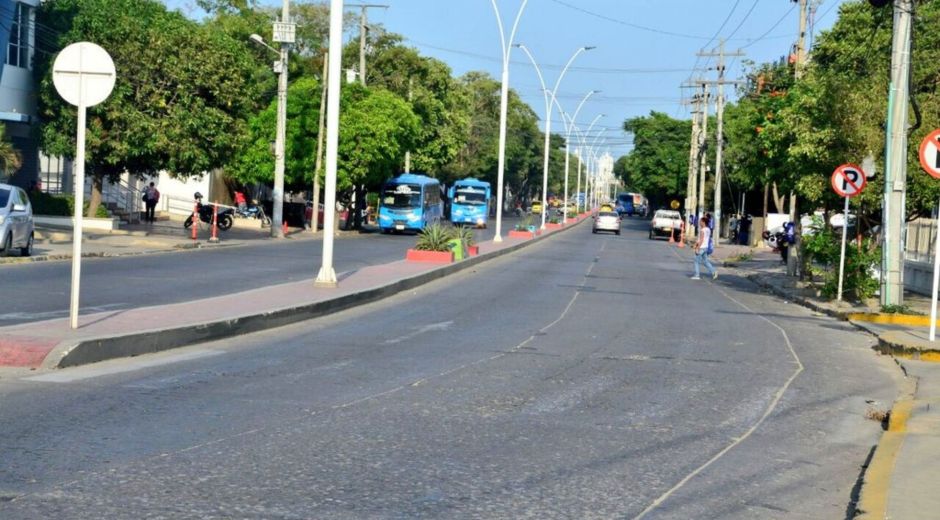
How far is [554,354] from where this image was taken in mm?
14906

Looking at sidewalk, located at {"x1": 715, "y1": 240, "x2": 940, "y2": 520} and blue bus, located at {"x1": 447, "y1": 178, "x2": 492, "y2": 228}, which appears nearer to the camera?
sidewalk, located at {"x1": 715, "y1": 240, "x2": 940, "y2": 520}

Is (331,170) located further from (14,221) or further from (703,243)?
(703,243)

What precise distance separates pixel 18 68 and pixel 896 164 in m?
32.3

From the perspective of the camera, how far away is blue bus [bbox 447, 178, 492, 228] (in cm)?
Answer: 8394

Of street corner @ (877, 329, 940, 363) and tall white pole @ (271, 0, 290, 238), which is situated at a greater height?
tall white pole @ (271, 0, 290, 238)

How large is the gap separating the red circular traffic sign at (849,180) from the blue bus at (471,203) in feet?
195

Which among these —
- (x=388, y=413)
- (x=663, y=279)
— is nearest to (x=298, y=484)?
(x=388, y=413)

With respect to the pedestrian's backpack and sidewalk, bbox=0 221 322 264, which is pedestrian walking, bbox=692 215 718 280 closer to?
the pedestrian's backpack

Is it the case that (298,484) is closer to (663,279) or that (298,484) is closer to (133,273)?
(133,273)

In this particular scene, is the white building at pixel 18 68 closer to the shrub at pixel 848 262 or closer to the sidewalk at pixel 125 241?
the sidewalk at pixel 125 241

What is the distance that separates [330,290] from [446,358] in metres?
7.67

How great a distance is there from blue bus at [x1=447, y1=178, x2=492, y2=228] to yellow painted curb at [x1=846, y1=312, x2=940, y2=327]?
6110 centimetres

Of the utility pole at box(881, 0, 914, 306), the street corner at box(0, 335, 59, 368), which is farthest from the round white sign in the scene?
the utility pole at box(881, 0, 914, 306)

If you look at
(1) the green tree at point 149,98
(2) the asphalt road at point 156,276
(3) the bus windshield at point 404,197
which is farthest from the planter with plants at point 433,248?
(3) the bus windshield at point 404,197
